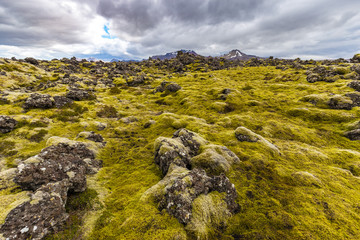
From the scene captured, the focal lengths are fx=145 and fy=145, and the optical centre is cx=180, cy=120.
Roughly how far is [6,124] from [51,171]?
18164mm

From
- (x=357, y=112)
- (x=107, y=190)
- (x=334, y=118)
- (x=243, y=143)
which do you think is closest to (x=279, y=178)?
(x=243, y=143)

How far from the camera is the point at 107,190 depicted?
40.4 ft

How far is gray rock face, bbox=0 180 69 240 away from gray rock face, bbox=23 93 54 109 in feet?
93.4

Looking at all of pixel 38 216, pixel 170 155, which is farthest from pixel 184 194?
pixel 38 216

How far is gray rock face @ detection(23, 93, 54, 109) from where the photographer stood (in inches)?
1129

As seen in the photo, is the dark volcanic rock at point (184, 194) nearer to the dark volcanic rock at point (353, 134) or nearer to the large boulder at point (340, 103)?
the dark volcanic rock at point (353, 134)

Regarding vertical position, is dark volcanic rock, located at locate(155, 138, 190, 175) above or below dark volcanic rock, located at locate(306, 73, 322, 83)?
below

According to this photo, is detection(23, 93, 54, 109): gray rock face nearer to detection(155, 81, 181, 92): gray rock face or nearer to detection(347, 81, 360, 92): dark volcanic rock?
detection(155, 81, 181, 92): gray rock face

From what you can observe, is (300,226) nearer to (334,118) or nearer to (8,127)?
(334,118)

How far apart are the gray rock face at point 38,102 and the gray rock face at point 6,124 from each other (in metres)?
8.61

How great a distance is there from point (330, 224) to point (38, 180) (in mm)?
18625

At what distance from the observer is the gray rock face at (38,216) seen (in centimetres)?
718

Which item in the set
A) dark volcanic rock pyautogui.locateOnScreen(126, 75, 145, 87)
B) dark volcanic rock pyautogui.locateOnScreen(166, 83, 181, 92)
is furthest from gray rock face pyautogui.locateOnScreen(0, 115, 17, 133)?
dark volcanic rock pyautogui.locateOnScreen(126, 75, 145, 87)

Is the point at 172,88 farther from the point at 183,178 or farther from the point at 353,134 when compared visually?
the point at 183,178
